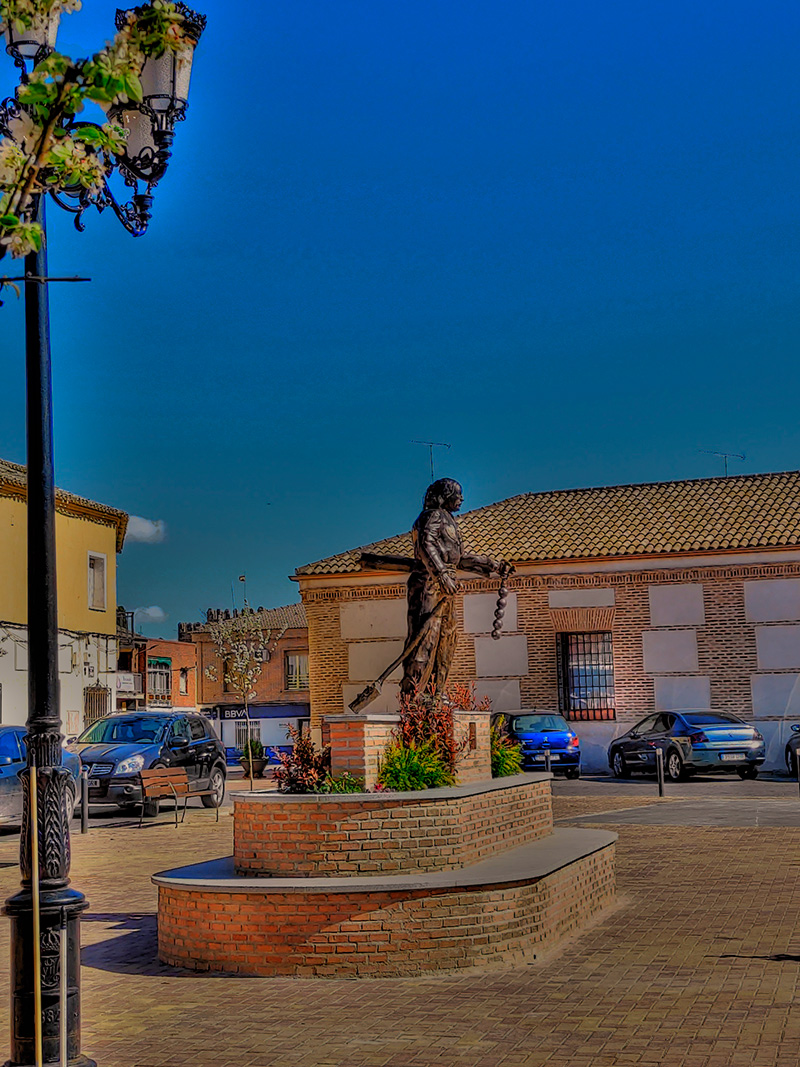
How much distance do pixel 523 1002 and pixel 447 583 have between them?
14.7ft

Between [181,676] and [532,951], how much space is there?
5918 cm

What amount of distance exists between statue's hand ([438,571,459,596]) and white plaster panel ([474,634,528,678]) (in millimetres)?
22609

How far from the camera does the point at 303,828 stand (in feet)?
28.6

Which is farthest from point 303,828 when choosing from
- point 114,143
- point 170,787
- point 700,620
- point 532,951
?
point 700,620

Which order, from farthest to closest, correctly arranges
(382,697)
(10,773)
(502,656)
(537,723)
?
1. (382,697)
2. (502,656)
3. (537,723)
4. (10,773)

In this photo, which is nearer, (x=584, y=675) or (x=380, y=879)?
(x=380, y=879)

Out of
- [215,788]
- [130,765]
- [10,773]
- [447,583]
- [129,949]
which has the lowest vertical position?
[215,788]

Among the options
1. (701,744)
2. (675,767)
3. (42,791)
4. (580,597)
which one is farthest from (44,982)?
(580,597)

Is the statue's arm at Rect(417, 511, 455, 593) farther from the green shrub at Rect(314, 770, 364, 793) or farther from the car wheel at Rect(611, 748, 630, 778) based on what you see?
the car wheel at Rect(611, 748, 630, 778)

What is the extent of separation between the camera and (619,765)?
28.7m

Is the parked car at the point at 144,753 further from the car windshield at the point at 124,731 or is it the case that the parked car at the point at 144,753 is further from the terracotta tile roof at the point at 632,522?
the terracotta tile roof at the point at 632,522

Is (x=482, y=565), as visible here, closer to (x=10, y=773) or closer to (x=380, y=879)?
(x=380, y=879)

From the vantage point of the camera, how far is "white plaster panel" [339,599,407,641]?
115 feet

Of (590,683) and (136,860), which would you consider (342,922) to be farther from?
(590,683)
